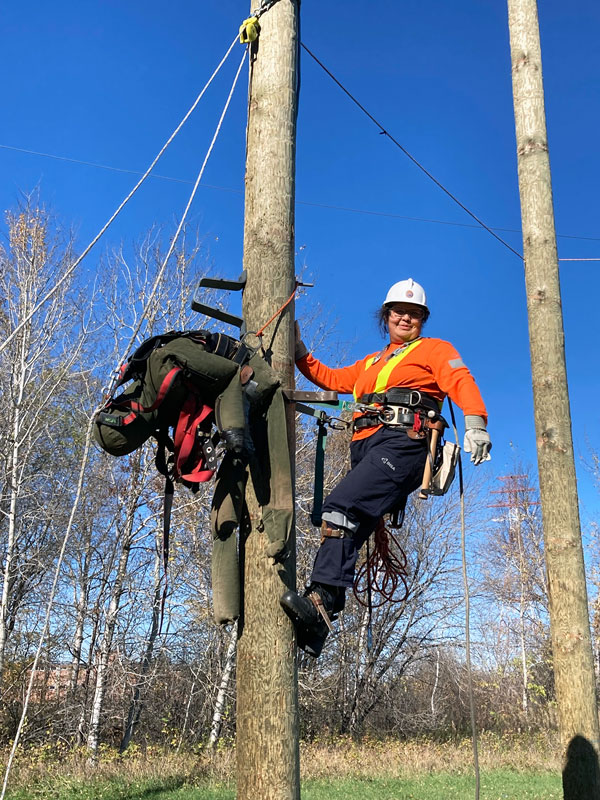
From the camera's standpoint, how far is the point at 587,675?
4.42 m

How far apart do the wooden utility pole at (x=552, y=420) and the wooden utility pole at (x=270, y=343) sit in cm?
216

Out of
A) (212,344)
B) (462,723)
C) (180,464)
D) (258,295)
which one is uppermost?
(258,295)

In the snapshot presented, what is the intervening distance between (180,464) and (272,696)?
3.23 ft

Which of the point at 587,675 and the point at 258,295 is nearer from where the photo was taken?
the point at 258,295

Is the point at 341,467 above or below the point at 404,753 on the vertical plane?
above

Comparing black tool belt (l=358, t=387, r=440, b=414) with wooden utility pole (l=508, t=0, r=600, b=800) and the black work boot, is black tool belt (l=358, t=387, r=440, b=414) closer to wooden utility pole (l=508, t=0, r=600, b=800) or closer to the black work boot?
the black work boot

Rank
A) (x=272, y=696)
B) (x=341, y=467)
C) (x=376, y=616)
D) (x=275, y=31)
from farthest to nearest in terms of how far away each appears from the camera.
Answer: (x=376, y=616)
(x=341, y=467)
(x=275, y=31)
(x=272, y=696)

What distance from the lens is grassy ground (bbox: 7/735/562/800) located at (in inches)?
365

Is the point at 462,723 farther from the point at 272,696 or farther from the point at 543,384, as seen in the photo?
the point at 272,696

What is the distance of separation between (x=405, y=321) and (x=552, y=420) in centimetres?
138

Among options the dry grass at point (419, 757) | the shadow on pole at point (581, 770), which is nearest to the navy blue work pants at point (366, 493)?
the shadow on pole at point (581, 770)

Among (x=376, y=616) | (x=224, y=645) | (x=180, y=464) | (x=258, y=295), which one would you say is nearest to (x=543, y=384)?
(x=258, y=295)

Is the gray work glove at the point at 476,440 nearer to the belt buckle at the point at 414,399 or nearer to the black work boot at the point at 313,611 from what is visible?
the belt buckle at the point at 414,399

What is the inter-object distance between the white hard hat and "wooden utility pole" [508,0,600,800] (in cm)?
127
